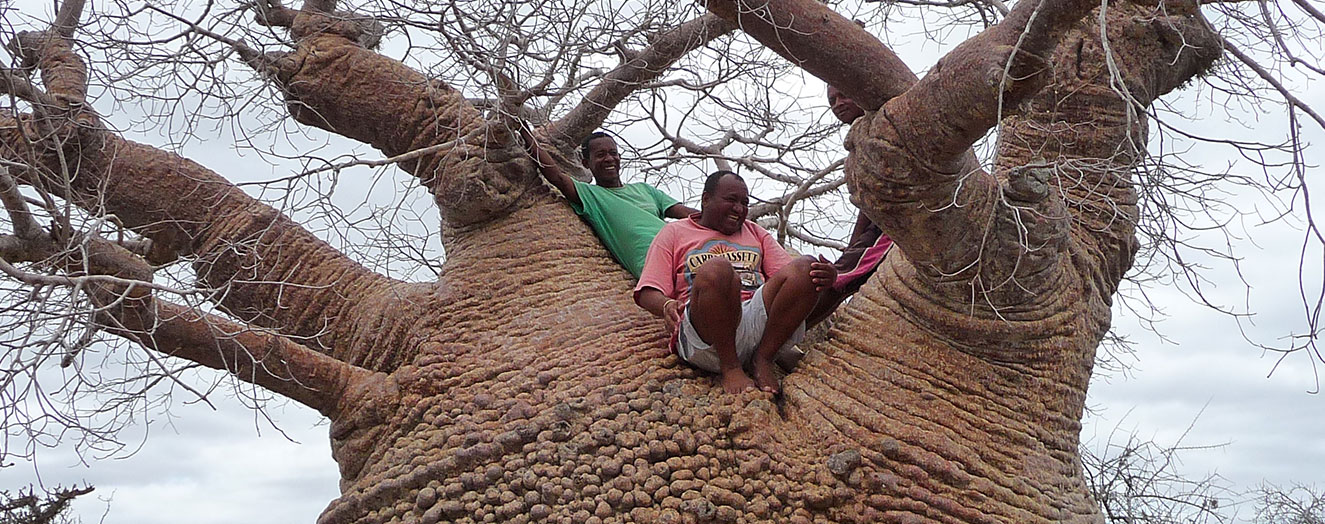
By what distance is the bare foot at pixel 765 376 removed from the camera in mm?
3383

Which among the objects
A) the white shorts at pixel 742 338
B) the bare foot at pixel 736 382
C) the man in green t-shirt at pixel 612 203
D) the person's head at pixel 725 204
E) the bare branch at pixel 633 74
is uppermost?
the bare branch at pixel 633 74

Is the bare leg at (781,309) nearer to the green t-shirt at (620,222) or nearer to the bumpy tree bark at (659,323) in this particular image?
the bumpy tree bark at (659,323)

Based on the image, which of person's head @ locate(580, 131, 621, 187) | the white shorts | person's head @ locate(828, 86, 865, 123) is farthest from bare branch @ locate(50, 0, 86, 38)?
person's head @ locate(828, 86, 865, 123)

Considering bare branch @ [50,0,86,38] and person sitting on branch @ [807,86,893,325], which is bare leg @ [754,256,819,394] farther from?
bare branch @ [50,0,86,38]

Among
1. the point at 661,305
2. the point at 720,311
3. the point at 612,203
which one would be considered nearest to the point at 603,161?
the point at 612,203

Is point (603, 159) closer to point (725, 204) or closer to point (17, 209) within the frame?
point (725, 204)

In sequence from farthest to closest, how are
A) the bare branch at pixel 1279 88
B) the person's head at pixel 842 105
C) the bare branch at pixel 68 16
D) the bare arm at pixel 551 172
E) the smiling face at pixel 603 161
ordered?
the smiling face at pixel 603 161 < the bare branch at pixel 68 16 < the bare arm at pixel 551 172 < the person's head at pixel 842 105 < the bare branch at pixel 1279 88

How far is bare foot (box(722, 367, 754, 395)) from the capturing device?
3.34 meters

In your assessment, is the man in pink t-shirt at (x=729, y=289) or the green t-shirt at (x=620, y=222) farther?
the green t-shirt at (x=620, y=222)

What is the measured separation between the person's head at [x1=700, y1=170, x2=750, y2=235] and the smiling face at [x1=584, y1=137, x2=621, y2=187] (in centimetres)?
84

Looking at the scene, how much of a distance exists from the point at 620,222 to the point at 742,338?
3.27 feet

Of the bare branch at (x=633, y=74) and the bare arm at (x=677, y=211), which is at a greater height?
the bare branch at (x=633, y=74)

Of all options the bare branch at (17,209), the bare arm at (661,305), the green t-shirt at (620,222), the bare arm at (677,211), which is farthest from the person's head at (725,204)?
the bare branch at (17,209)

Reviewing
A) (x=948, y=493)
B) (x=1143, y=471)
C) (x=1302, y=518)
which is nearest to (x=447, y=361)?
(x=948, y=493)
